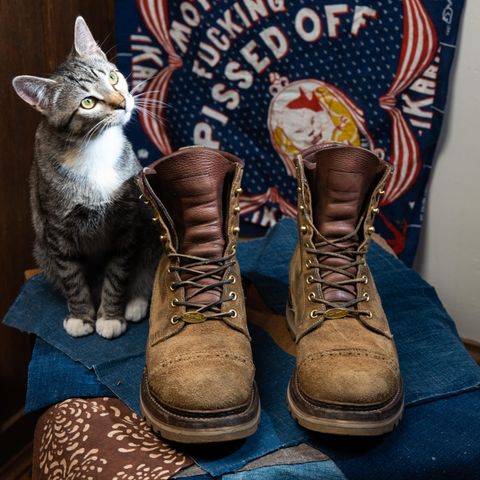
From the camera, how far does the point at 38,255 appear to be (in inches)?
39.4

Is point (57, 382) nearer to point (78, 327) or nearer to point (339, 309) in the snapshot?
point (78, 327)

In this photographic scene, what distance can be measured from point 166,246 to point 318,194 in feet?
0.68

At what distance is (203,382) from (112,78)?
47 centimetres

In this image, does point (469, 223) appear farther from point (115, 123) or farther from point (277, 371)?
point (115, 123)

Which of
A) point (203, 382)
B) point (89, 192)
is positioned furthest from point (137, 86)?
point (203, 382)

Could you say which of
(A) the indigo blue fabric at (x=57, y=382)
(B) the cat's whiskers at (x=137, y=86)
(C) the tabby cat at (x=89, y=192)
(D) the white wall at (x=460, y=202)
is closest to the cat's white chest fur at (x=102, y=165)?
(C) the tabby cat at (x=89, y=192)

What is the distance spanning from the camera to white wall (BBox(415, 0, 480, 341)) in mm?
1041

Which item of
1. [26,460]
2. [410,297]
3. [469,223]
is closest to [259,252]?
[410,297]

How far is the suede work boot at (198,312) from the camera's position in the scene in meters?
0.64

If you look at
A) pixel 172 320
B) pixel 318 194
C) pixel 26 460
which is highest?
pixel 318 194

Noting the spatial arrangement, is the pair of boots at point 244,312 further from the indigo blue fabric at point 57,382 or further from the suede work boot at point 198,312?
the indigo blue fabric at point 57,382

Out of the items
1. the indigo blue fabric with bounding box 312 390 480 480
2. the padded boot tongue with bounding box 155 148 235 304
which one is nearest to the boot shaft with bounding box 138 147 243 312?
the padded boot tongue with bounding box 155 148 235 304

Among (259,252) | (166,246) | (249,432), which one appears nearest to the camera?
(249,432)

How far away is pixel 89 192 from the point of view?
34.4 inches
